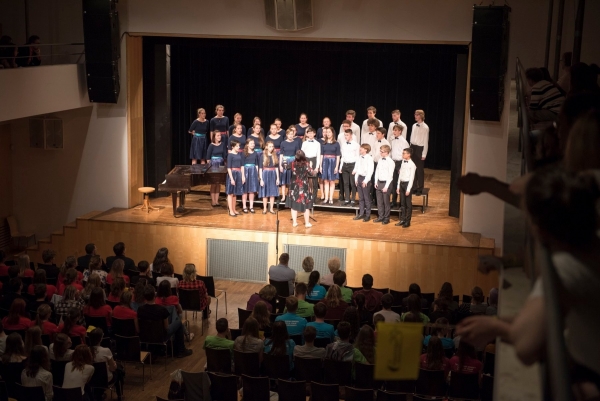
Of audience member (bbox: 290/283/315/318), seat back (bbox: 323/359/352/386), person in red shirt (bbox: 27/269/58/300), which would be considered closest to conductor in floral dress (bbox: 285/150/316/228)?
audience member (bbox: 290/283/315/318)

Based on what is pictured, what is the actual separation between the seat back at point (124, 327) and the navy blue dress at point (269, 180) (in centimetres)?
520

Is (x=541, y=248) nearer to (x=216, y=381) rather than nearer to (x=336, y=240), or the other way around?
(x=216, y=381)

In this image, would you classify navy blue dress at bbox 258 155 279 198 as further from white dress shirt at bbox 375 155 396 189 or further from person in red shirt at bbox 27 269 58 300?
person in red shirt at bbox 27 269 58 300

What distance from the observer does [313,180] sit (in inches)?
516

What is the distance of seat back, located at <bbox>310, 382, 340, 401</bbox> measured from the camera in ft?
22.6

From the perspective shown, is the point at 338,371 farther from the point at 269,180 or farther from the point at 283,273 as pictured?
the point at 269,180

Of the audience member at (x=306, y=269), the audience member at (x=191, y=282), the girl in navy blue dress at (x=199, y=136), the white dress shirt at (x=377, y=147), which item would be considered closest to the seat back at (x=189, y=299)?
the audience member at (x=191, y=282)

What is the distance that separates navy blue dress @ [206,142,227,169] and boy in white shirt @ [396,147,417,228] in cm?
318

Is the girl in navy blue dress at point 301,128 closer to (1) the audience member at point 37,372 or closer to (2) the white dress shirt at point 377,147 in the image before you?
(2) the white dress shirt at point 377,147

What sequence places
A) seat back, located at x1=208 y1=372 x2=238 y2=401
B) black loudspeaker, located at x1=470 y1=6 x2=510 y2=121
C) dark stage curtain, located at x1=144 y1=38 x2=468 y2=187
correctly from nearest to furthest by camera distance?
1. seat back, located at x1=208 y1=372 x2=238 y2=401
2. black loudspeaker, located at x1=470 y1=6 x2=510 y2=121
3. dark stage curtain, located at x1=144 y1=38 x2=468 y2=187

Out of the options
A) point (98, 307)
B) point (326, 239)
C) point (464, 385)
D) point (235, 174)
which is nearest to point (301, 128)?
point (235, 174)

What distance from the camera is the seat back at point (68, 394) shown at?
270 inches

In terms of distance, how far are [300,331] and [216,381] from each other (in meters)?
1.28

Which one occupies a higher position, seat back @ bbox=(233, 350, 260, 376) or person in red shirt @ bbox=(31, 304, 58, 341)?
person in red shirt @ bbox=(31, 304, 58, 341)
